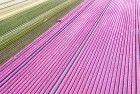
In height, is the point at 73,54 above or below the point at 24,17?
above

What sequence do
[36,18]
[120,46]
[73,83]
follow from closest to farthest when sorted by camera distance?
[73,83] < [120,46] < [36,18]

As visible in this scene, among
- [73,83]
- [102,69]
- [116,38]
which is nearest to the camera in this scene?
[73,83]

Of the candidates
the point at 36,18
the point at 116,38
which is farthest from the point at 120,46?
the point at 36,18

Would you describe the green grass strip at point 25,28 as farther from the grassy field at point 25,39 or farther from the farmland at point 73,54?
the grassy field at point 25,39

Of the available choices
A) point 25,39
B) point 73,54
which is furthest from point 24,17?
point 73,54

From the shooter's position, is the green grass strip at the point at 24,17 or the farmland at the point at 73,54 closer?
the farmland at the point at 73,54

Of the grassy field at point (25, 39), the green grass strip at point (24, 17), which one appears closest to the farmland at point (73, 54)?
the grassy field at point (25, 39)

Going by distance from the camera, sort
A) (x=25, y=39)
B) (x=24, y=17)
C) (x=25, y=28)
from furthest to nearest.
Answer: (x=24, y=17) < (x=25, y=28) < (x=25, y=39)

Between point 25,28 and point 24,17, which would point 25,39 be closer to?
point 25,28

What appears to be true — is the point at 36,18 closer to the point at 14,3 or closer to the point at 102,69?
the point at 14,3
